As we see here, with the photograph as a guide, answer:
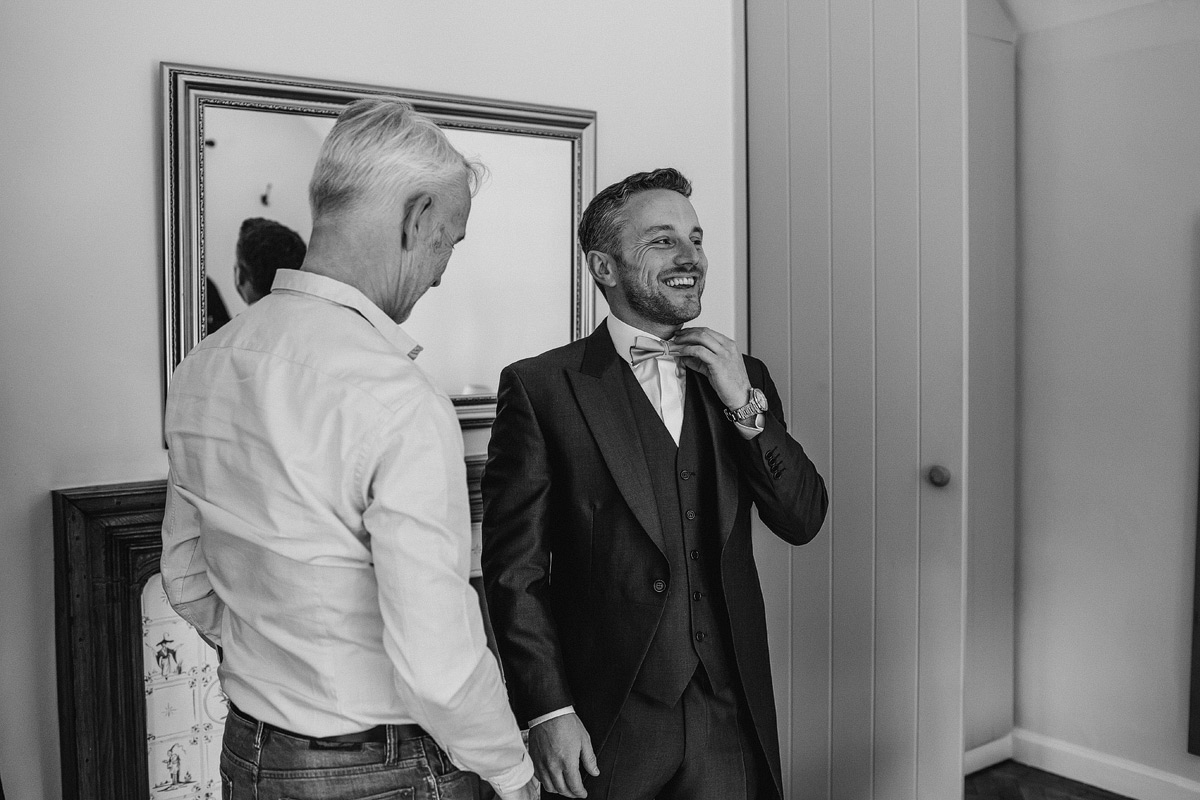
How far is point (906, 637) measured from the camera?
2.41 meters

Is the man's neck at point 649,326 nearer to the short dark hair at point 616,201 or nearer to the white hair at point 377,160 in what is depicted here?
the short dark hair at point 616,201

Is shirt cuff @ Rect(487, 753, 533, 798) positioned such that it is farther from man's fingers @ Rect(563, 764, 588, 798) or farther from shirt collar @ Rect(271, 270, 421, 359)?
shirt collar @ Rect(271, 270, 421, 359)

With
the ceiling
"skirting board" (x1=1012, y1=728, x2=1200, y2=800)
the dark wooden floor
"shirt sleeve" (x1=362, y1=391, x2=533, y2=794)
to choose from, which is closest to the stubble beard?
"shirt sleeve" (x1=362, y1=391, x2=533, y2=794)

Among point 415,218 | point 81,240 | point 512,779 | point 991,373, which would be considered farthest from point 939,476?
point 81,240

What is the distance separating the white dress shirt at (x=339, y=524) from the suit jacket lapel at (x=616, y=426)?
20.1 inches

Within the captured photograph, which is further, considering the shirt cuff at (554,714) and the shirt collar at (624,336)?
the shirt collar at (624,336)

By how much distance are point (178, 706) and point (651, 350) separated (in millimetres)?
1324

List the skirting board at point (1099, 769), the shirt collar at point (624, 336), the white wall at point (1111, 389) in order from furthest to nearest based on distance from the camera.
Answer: the skirting board at point (1099, 769)
the white wall at point (1111, 389)
the shirt collar at point (624, 336)

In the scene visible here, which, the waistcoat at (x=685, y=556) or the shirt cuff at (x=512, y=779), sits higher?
the waistcoat at (x=685, y=556)

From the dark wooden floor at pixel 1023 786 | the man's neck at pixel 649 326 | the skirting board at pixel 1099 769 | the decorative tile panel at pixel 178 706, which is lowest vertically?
the dark wooden floor at pixel 1023 786

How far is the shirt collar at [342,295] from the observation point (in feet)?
4.13

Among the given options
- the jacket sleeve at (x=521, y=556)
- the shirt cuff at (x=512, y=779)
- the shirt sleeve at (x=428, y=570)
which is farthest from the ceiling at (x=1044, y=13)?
the shirt cuff at (x=512, y=779)

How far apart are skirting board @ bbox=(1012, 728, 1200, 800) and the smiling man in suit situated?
56.0 inches

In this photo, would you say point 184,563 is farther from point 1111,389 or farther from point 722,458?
point 1111,389
